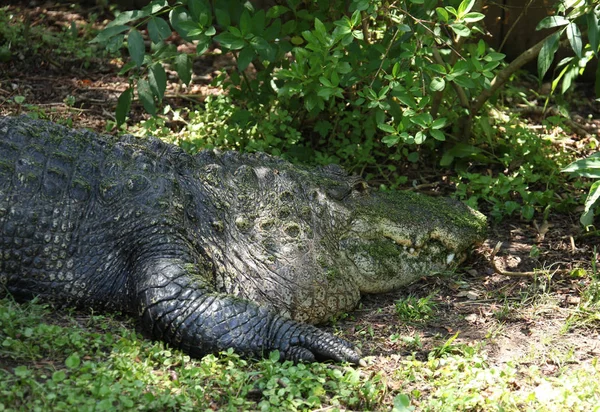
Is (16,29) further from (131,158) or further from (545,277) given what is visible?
(545,277)

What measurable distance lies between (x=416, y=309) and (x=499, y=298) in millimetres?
529

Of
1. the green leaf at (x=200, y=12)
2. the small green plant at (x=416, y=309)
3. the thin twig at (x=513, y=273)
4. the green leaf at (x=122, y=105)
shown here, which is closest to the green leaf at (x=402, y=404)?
the small green plant at (x=416, y=309)

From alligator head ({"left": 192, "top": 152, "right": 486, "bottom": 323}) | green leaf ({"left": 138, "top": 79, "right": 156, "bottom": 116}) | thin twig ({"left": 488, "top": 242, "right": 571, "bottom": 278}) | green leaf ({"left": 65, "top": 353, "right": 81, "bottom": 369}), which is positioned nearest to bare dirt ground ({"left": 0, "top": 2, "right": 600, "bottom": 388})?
thin twig ({"left": 488, "top": 242, "right": 571, "bottom": 278})

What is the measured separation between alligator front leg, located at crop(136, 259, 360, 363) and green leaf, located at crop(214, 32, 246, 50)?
4.89 feet

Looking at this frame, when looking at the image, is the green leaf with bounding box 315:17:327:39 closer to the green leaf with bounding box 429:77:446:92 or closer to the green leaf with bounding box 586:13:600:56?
the green leaf with bounding box 429:77:446:92

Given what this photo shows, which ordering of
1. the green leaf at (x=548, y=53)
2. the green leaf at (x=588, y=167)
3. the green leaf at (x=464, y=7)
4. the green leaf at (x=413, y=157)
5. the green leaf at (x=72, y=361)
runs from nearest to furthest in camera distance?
1. the green leaf at (x=72, y=361)
2. the green leaf at (x=588, y=167)
3. the green leaf at (x=464, y=7)
4. the green leaf at (x=548, y=53)
5. the green leaf at (x=413, y=157)

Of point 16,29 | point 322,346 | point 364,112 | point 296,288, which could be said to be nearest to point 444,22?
point 364,112

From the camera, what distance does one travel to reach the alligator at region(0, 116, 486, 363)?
11.7 ft

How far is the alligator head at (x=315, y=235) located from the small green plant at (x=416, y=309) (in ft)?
0.69

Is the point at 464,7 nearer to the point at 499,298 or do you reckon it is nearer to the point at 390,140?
the point at 390,140

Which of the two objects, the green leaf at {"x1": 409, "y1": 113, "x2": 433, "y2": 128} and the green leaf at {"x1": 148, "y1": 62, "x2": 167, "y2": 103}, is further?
the green leaf at {"x1": 148, "y1": 62, "x2": 167, "y2": 103}

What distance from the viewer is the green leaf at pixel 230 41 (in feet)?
14.7

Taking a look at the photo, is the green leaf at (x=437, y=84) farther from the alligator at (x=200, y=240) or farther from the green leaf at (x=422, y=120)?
the alligator at (x=200, y=240)

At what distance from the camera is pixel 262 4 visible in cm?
668
